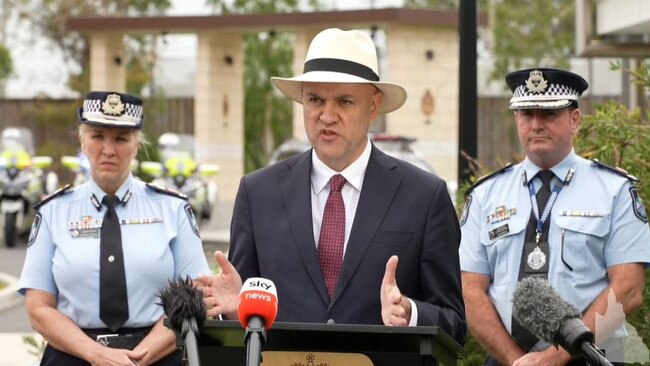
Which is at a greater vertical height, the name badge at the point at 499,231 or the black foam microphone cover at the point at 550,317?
the name badge at the point at 499,231

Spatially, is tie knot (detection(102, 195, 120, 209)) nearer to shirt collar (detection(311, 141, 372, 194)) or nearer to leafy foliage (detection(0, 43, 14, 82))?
shirt collar (detection(311, 141, 372, 194))

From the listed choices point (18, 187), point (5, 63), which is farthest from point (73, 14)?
point (18, 187)

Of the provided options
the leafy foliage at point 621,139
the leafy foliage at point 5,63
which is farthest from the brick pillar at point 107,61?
the leafy foliage at point 621,139

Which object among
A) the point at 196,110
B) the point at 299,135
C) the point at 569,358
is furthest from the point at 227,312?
the point at 196,110

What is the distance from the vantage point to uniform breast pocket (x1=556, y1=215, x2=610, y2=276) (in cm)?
601

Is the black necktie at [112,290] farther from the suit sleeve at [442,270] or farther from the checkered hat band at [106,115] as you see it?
the suit sleeve at [442,270]

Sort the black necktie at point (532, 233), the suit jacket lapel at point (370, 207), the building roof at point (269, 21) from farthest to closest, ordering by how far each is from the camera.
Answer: the building roof at point (269, 21) → the black necktie at point (532, 233) → the suit jacket lapel at point (370, 207)

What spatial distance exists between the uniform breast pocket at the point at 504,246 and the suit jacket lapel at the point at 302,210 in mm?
1160

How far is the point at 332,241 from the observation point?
5145 mm

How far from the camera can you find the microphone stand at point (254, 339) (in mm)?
3639

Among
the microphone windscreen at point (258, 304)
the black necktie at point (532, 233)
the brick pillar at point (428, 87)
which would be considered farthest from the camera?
the brick pillar at point (428, 87)

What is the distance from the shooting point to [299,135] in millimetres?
35125

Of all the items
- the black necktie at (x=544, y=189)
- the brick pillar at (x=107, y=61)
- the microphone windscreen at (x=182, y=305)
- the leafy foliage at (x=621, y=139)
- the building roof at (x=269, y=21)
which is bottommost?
the microphone windscreen at (x=182, y=305)

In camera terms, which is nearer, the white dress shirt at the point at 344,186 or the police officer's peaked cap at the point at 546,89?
the white dress shirt at the point at 344,186
